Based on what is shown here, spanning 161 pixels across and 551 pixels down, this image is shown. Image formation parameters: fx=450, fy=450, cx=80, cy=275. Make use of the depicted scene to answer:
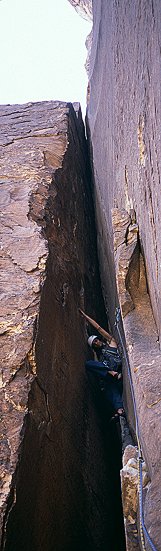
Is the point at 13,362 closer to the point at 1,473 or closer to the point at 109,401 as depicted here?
the point at 1,473

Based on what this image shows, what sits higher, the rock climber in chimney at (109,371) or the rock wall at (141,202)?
the rock wall at (141,202)

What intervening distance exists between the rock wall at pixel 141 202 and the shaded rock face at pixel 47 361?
2.23 feet

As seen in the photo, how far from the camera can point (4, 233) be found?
4.13 m

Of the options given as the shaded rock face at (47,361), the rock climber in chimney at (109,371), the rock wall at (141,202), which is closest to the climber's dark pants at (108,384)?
the rock climber in chimney at (109,371)

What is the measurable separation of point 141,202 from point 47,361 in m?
1.32

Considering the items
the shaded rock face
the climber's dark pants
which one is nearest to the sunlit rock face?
the shaded rock face

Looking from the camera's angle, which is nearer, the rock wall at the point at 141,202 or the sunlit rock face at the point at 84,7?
the rock wall at the point at 141,202

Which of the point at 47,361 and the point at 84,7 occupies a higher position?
the point at 84,7

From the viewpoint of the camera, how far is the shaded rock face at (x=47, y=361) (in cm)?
268

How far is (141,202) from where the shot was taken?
305cm

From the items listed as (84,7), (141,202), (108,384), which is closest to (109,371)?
(108,384)

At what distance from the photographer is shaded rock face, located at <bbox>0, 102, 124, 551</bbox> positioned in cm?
268

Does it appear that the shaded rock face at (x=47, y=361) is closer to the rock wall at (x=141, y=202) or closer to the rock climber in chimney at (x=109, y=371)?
the rock climber in chimney at (x=109, y=371)

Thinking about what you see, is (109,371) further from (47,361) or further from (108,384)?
(47,361)
